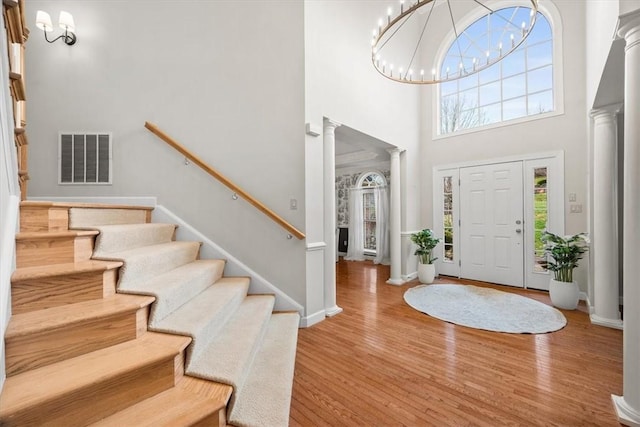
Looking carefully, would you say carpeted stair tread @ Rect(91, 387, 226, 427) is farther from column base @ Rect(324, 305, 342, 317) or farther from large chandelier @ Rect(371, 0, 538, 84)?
large chandelier @ Rect(371, 0, 538, 84)

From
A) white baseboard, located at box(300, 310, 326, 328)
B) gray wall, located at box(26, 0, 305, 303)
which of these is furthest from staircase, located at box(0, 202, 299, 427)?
gray wall, located at box(26, 0, 305, 303)

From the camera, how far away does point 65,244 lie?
5.32 ft

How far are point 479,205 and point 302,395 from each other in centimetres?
430

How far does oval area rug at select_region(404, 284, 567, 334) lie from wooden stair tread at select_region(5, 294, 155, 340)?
296cm

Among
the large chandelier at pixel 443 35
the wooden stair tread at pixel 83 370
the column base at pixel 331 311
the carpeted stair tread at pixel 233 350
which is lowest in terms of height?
the column base at pixel 331 311

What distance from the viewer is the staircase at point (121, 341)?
3.67ft

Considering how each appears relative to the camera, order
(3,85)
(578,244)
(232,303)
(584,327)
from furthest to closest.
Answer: (578,244), (584,327), (232,303), (3,85)

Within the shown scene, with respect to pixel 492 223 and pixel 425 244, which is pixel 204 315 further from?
pixel 492 223

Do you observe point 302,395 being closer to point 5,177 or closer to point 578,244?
point 5,177

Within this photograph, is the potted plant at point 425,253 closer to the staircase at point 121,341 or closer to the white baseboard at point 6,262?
the staircase at point 121,341

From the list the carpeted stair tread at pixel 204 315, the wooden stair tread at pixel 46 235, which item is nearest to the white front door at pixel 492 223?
the carpeted stair tread at pixel 204 315

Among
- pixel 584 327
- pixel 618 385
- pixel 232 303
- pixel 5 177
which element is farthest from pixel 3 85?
pixel 584 327

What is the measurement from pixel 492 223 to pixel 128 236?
5048 millimetres

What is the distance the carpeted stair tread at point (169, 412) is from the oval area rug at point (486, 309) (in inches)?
103
